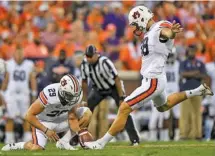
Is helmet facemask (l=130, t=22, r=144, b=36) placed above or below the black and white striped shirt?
above

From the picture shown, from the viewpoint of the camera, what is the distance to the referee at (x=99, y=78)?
13875mm

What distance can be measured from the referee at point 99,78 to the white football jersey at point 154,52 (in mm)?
2028

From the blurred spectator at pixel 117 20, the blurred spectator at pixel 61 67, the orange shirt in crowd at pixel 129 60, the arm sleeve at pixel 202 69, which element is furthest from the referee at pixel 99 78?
the blurred spectator at pixel 117 20

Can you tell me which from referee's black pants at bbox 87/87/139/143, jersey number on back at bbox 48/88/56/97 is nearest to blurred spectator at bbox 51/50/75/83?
referee's black pants at bbox 87/87/139/143

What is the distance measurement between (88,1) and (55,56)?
11.8 feet

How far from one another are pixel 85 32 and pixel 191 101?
4.03 metres

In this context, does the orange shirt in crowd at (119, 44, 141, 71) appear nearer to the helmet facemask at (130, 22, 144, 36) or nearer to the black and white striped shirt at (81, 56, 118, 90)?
the black and white striped shirt at (81, 56, 118, 90)

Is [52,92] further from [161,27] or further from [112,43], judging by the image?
[112,43]

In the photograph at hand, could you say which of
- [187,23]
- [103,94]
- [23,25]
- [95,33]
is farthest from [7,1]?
[103,94]

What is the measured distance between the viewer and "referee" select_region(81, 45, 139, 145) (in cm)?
1388

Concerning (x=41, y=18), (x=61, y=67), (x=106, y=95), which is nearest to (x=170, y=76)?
(x=61, y=67)

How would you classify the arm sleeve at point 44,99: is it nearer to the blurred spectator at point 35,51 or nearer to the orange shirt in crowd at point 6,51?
the orange shirt in crowd at point 6,51

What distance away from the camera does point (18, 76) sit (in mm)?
16859

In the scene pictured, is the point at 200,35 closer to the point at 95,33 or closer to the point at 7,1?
the point at 95,33
